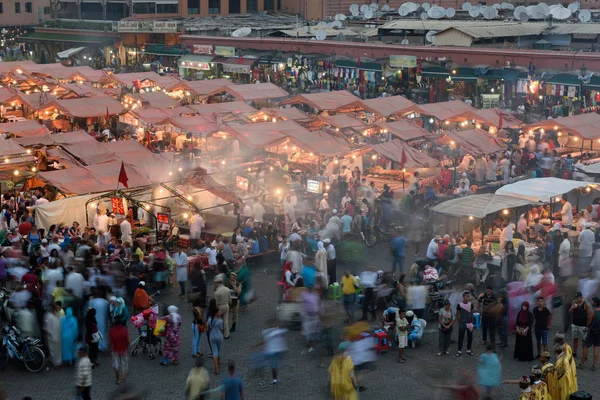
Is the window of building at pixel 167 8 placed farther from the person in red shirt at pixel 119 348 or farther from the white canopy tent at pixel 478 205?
the person in red shirt at pixel 119 348

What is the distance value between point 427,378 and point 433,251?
4.89m

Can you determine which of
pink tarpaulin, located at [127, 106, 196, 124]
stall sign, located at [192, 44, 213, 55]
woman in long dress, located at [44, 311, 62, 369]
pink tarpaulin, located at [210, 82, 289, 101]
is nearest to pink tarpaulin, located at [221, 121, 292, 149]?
pink tarpaulin, located at [127, 106, 196, 124]

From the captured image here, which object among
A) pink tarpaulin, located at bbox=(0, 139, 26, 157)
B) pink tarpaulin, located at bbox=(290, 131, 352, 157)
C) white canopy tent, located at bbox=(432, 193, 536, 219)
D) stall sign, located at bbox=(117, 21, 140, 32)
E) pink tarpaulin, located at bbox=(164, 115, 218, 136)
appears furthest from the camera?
stall sign, located at bbox=(117, 21, 140, 32)

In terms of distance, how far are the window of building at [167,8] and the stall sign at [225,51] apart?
80.6 feet

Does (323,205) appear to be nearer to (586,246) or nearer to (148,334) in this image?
(586,246)

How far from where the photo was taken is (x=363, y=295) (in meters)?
15.9

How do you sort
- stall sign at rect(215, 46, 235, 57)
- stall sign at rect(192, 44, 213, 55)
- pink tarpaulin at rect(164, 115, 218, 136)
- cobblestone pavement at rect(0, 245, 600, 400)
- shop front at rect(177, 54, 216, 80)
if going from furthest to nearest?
stall sign at rect(192, 44, 213, 55) < shop front at rect(177, 54, 216, 80) < stall sign at rect(215, 46, 235, 57) < pink tarpaulin at rect(164, 115, 218, 136) < cobblestone pavement at rect(0, 245, 600, 400)

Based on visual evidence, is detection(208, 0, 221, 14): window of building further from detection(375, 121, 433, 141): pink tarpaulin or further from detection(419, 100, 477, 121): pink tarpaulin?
detection(375, 121, 433, 141): pink tarpaulin

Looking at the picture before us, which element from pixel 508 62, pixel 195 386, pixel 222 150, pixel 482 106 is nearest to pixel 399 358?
pixel 195 386

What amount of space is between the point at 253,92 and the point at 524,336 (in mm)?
23363

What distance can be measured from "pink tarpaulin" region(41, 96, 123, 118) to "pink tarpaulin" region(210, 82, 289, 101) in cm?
468

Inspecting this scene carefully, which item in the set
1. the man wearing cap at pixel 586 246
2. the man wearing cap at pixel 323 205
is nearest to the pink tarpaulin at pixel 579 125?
the man wearing cap at pixel 586 246

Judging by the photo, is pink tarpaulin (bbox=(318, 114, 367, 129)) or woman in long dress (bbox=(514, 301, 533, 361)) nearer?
woman in long dress (bbox=(514, 301, 533, 361))

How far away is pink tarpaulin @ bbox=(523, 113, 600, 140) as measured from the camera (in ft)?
85.9
